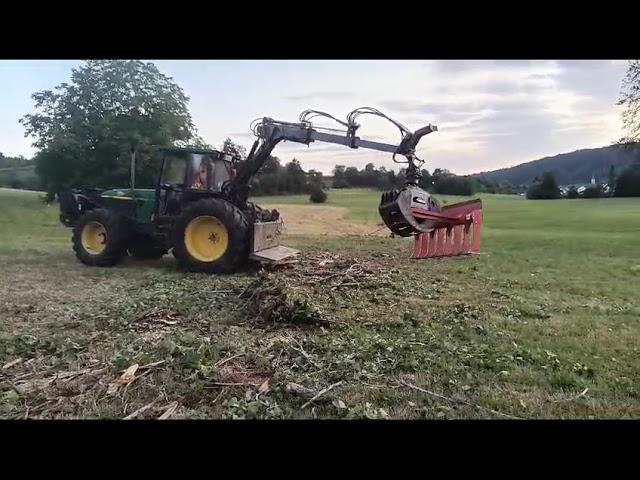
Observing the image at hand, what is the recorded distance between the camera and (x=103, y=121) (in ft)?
8.83

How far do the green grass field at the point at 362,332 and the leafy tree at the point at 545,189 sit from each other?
78 mm

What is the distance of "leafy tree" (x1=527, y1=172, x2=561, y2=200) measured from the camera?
2578mm

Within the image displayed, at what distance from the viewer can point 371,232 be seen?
158 inches

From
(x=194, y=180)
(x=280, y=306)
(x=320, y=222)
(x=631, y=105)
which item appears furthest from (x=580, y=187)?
(x=194, y=180)

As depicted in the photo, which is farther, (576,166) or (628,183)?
(576,166)

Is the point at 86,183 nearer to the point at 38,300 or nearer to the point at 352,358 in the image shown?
the point at 38,300

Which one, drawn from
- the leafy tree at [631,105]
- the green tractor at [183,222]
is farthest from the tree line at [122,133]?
the green tractor at [183,222]

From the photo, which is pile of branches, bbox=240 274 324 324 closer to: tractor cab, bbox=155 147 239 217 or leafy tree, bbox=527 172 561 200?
leafy tree, bbox=527 172 561 200

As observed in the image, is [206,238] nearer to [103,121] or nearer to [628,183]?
[103,121]

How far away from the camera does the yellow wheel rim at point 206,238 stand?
4.01 metres

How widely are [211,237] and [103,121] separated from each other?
5.04 ft

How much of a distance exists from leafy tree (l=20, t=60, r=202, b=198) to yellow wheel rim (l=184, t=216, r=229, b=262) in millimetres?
836
